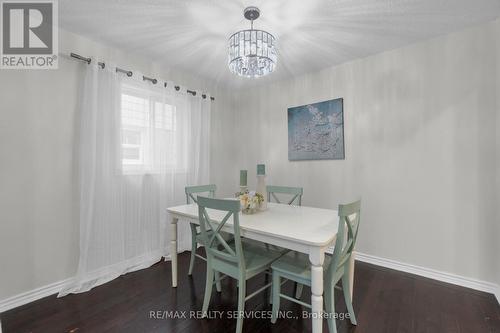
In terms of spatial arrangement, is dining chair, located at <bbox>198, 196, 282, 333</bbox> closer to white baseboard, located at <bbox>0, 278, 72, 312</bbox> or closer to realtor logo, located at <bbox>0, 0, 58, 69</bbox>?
white baseboard, located at <bbox>0, 278, 72, 312</bbox>

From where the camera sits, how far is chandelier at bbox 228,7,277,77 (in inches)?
68.2

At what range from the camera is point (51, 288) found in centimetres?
201

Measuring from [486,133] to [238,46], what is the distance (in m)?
2.23

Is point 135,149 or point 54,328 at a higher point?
point 135,149

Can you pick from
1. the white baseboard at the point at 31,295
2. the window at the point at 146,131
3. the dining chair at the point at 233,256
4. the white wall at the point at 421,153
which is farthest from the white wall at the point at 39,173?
the white wall at the point at 421,153

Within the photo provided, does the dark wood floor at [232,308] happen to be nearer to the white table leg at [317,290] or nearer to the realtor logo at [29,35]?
the white table leg at [317,290]

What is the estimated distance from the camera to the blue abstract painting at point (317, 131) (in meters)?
2.81

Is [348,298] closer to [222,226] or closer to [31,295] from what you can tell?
[222,226]

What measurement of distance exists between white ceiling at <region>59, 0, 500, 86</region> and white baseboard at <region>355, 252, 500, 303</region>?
225cm

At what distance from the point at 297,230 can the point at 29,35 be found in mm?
2666

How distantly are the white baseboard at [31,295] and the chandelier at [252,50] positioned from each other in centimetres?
242

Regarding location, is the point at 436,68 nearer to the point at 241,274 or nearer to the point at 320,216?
the point at 320,216

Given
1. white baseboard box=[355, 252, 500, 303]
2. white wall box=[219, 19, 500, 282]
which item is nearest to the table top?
white wall box=[219, 19, 500, 282]

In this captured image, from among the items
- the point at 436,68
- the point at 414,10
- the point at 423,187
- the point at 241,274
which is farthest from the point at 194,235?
the point at 436,68
